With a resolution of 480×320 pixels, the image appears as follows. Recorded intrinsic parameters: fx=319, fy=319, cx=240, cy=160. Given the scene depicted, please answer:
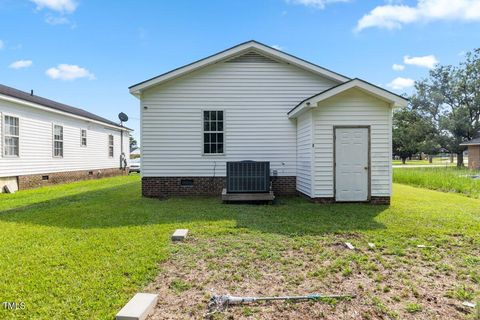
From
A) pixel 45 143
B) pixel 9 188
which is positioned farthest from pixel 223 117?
pixel 45 143

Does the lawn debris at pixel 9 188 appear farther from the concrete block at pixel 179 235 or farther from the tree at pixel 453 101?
the tree at pixel 453 101

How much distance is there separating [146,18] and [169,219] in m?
9.36

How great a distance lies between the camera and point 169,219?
6547mm

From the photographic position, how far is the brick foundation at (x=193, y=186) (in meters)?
10.1

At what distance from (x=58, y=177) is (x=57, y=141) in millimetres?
1659

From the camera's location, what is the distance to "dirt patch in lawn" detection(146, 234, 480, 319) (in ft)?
9.21

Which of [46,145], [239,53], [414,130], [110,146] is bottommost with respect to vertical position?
[46,145]

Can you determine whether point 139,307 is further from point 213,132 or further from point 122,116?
point 122,116

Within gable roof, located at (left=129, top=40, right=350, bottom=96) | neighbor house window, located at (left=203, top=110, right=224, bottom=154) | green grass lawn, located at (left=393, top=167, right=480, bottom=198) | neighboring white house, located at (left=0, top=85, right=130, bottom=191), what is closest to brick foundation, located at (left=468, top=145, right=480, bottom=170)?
green grass lawn, located at (left=393, top=167, right=480, bottom=198)

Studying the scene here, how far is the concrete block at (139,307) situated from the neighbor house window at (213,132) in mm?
7375

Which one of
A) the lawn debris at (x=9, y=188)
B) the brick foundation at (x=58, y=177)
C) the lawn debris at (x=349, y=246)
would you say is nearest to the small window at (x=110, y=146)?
the brick foundation at (x=58, y=177)

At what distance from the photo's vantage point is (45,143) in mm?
13664

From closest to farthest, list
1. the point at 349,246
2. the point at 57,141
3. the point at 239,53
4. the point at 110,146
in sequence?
the point at 349,246 → the point at 239,53 → the point at 57,141 → the point at 110,146

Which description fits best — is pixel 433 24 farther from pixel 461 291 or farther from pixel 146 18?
pixel 461 291
